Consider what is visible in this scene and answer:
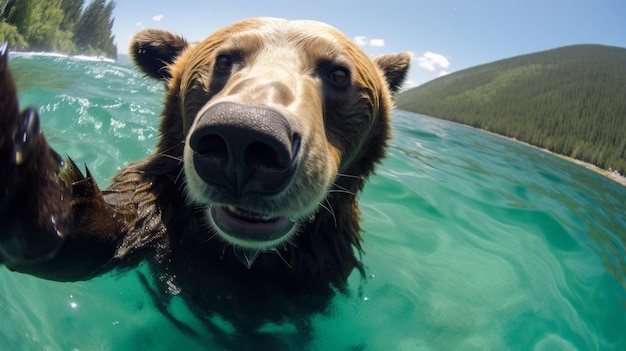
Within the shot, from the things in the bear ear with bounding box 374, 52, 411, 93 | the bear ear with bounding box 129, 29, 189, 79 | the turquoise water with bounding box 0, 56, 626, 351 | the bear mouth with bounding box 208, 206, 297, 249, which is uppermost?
the bear ear with bounding box 374, 52, 411, 93

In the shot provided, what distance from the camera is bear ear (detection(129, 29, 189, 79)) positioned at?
3.65 metres

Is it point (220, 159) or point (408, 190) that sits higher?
point (220, 159)

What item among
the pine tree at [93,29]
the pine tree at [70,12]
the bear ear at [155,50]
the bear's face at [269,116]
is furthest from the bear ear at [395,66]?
the pine tree at [93,29]

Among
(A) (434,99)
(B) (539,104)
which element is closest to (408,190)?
(B) (539,104)

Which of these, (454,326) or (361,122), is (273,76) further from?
(454,326)

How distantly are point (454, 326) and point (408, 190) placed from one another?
4.24 meters

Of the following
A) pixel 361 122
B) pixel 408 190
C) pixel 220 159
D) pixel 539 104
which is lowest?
pixel 408 190

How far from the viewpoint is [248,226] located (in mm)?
2121

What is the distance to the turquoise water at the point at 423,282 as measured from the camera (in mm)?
3137

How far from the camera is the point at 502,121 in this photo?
2657 inches

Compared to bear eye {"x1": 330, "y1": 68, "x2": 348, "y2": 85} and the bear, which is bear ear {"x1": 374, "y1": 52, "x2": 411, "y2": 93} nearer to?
the bear

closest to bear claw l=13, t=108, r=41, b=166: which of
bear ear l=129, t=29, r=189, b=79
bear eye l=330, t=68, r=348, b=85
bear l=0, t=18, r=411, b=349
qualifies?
bear l=0, t=18, r=411, b=349

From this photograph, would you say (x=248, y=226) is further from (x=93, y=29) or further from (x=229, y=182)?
(x=93, y=29)

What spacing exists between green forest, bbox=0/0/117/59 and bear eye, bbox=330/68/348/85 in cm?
1382
